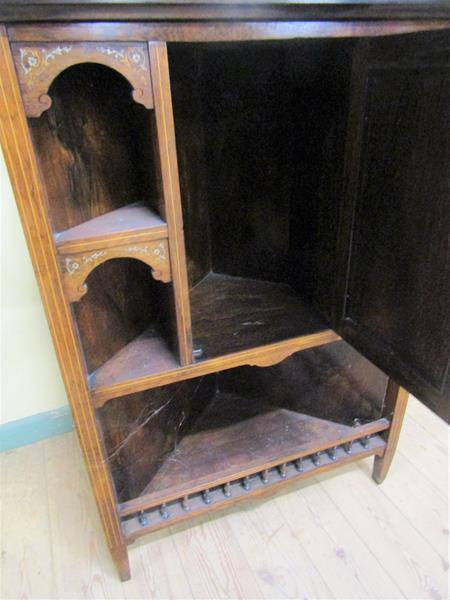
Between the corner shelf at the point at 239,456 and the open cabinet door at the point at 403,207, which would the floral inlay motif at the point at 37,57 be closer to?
the open cabinet door at the point at 403,207

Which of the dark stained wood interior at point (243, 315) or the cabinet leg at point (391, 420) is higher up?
the dark stained wood interior at point (243, 315)

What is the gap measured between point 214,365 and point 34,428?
3.01 ft

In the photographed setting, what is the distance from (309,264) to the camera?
109 cm

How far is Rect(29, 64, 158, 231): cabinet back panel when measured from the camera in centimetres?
70

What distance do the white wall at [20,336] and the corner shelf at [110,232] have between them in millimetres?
566

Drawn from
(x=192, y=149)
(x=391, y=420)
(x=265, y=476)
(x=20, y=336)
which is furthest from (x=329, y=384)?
(x=20, y=336)

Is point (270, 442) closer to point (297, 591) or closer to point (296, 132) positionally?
point (297, 591)

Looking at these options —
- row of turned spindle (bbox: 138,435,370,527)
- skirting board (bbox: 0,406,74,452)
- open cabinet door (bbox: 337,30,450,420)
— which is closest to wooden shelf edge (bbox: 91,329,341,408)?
open cabinet door (bbox: 337,30,450,420)

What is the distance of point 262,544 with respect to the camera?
1138 mm

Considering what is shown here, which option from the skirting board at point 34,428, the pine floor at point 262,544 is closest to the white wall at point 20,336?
the skirting board at point 34,428

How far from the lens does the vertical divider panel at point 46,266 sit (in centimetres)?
57

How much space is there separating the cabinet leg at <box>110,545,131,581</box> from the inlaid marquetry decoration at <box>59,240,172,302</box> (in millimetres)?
660

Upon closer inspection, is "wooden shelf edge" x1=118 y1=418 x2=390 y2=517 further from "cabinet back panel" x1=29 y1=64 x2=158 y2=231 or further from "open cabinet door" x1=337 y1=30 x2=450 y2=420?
"cabinet back panel" x1=29 y1=64 x2=158 y2=231

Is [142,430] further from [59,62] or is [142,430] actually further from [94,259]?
[59,62]
